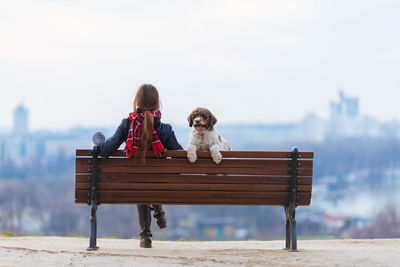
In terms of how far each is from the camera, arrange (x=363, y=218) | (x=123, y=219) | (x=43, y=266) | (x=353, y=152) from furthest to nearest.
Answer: (x=353, y=152), (x=363, y=218), (x=123, y=219), (x=43, y=266)

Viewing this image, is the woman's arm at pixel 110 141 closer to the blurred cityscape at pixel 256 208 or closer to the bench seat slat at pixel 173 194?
the bench seat slat at pixel 173 194

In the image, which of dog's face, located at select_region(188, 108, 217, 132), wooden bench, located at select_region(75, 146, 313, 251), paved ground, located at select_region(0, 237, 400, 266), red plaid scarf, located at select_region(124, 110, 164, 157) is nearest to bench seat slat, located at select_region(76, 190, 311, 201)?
wooden bench, located at select_region(75, 146, 313, 251)

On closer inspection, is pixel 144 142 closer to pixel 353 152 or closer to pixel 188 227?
pixel 188 227

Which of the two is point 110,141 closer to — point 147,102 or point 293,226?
point 147,102

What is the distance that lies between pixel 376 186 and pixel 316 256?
10433 cm

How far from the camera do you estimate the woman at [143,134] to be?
632 cm

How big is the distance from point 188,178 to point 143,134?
61 centimetres

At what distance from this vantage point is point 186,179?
636 centimetres

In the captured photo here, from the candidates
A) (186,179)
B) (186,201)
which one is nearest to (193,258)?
(186,201)

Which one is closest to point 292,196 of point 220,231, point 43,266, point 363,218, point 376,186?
point 43,266

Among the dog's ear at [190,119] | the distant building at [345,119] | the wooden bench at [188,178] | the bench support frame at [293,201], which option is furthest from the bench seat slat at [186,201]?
the distant building at [345,119]

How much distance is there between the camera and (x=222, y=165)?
20.8 ft

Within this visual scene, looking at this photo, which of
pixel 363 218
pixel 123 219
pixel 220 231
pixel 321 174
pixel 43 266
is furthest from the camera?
pixel 321 174

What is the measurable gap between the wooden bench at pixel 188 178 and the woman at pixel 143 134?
0.09m
